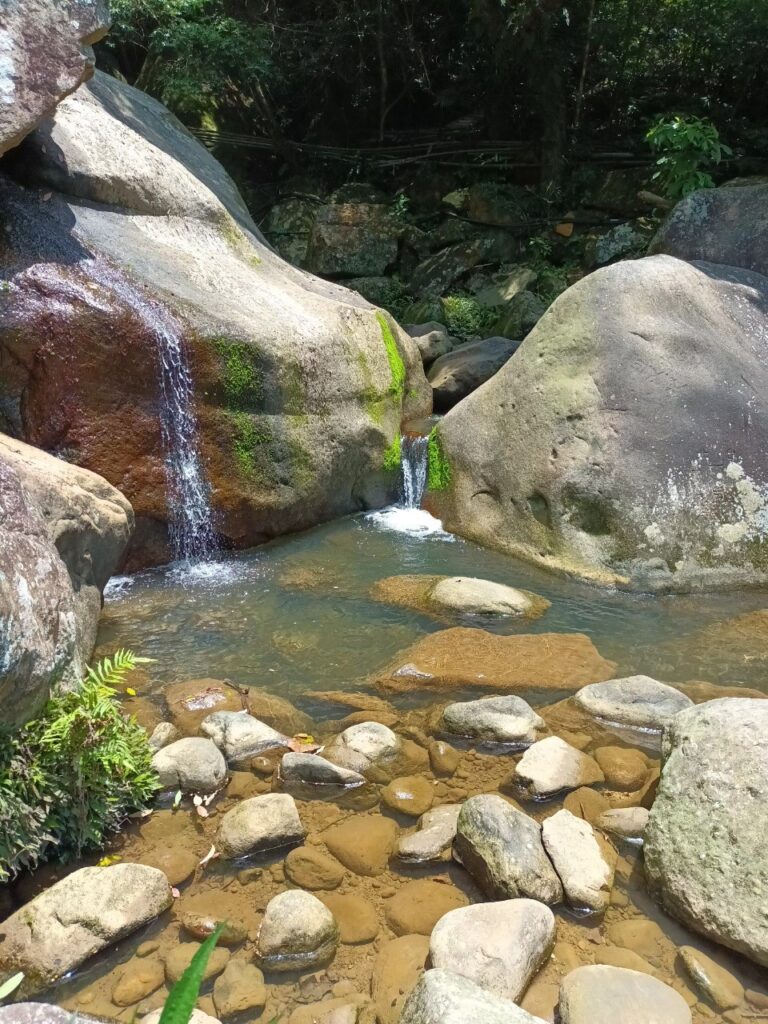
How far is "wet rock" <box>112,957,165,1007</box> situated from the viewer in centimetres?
253

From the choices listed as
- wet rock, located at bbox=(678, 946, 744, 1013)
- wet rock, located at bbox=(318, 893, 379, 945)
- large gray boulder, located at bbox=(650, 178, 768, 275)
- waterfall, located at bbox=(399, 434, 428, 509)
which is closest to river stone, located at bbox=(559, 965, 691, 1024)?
wet rock, located at bbox=(678, 946, 744, 1013)

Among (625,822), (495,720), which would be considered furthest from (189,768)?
(625,822)

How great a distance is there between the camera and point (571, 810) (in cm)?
349

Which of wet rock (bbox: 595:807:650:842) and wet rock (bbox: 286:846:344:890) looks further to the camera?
wet rock (bbox: 595:807:650:842)

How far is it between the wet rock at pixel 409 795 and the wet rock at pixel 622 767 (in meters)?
0.80

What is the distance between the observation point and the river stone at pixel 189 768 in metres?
3.52

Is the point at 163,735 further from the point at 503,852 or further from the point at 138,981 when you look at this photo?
the point at 503,852

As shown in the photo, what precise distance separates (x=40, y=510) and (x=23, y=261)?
115 inches

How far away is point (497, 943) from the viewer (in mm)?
2611

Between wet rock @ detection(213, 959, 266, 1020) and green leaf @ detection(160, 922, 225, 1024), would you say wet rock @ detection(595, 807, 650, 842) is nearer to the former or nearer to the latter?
wet rock @ detection(213, 959, 266, 1020)

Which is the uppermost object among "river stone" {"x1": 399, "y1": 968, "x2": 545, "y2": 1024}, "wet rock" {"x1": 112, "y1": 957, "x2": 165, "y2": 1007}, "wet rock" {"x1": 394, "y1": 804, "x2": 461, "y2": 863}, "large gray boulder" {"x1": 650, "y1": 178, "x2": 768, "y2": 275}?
"large gray boulder" {"x1": 650, "y1": 178, "x2": 768, "y2": 275}

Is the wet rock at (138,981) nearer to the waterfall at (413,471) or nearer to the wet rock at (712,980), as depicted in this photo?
the wet rock at (712,980)

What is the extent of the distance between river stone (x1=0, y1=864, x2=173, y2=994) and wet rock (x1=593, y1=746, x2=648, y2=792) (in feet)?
6.38

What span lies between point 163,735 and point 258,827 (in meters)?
0.88
